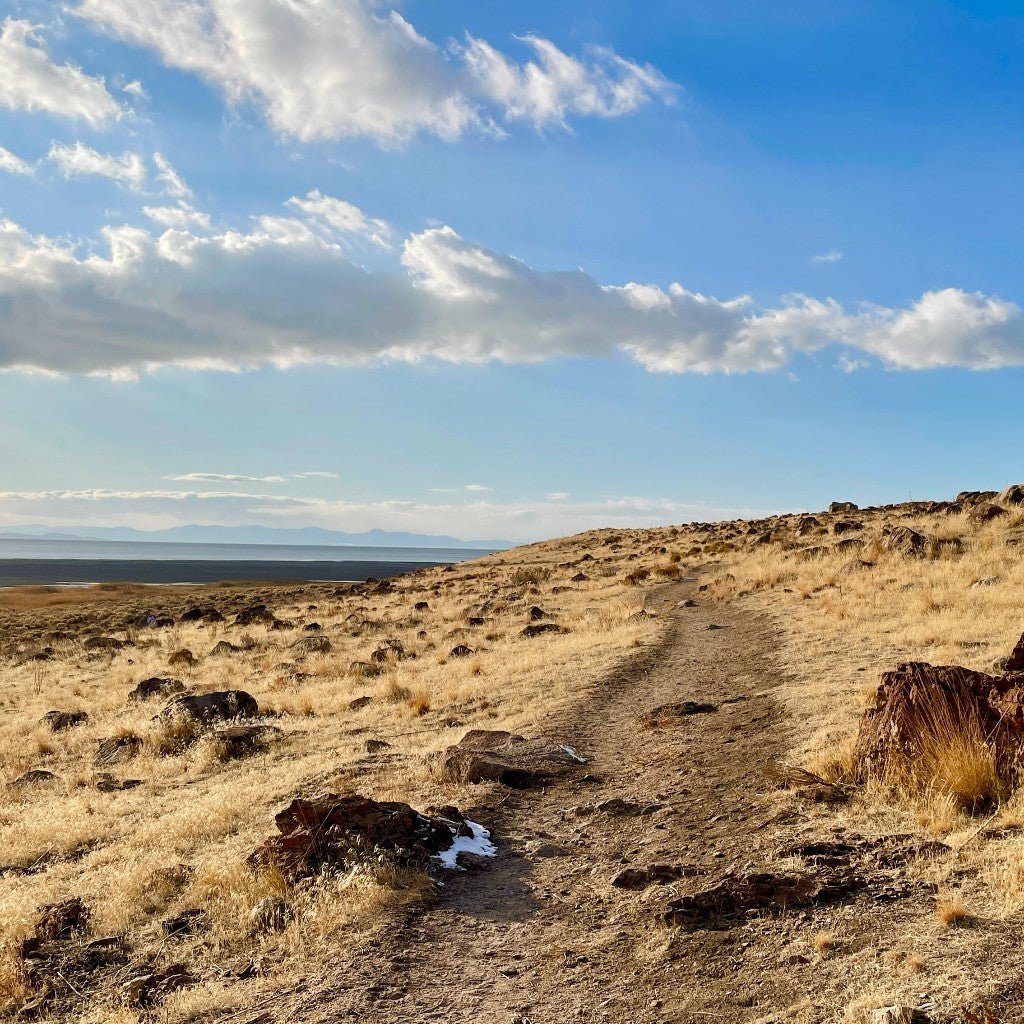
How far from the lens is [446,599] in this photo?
4241cm

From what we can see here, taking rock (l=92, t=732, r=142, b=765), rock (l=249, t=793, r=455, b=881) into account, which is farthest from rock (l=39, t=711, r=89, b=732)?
rock (l=249, t=793, r=455, b=881)

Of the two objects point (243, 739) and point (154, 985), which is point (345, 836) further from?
point (243, 739)

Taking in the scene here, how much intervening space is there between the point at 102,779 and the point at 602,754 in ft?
30.2

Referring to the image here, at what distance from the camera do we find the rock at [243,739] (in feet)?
51.2

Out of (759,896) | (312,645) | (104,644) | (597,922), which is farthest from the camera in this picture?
(104,644)

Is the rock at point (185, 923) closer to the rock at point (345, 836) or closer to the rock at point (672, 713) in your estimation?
the rock at point (345, 836)

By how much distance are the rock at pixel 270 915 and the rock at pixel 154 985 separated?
2.30ft

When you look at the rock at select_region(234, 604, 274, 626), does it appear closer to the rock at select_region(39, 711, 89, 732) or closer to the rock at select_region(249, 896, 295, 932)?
the rock at select_region(39, 711, 89, 732)

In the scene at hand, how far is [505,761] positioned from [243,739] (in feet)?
22.8

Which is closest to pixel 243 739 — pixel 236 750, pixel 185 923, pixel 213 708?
pixel 236 750

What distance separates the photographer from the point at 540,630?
26.8 m

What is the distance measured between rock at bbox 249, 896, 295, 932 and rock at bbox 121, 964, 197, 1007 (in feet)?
2.30

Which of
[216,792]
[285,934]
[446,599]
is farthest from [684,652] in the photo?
[446,599]

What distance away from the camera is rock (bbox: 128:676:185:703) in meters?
23.3
